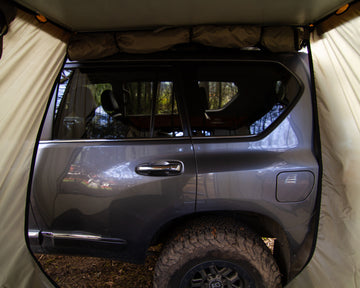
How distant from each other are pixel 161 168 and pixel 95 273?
1720 mm

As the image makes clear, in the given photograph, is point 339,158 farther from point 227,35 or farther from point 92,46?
point 92,46

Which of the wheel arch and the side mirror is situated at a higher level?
the side mirror

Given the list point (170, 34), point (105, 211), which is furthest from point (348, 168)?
point (105, 211)

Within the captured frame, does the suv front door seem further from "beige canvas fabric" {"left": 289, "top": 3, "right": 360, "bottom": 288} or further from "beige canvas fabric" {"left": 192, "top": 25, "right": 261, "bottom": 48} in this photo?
"beige canvas fabric" {"left": 289, "top": 3, "right": 360, "bottom": 288}

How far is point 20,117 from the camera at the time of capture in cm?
165

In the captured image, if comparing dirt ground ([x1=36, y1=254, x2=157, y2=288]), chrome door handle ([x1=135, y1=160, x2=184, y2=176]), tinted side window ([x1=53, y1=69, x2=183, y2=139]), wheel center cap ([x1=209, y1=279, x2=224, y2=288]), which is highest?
tinted side window ([x1=53, y1=69, x2=183, y2=139])

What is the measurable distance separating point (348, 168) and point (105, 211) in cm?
181

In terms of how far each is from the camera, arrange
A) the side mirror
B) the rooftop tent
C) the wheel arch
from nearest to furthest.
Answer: the side mirror, the rooftop tent, the wheel arch

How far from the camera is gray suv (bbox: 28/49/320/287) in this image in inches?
64.1

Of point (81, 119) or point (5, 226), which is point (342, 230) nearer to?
point (81, 119)

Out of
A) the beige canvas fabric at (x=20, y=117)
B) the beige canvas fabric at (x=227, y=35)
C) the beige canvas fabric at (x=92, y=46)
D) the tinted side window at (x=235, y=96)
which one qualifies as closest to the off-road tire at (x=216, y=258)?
the tinted side window at (x=235, y=96)

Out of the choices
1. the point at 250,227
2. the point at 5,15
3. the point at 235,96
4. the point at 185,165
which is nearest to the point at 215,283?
the point at 250,227

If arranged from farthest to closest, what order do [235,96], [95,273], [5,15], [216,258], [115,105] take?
[95,273] → [115,105] → [235,96] → [216,258] → [5,15]

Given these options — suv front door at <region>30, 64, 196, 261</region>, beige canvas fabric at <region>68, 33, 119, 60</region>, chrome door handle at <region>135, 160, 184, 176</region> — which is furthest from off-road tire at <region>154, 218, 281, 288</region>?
beige canvas fabric at <region>68, 33, 119, 60</region>
